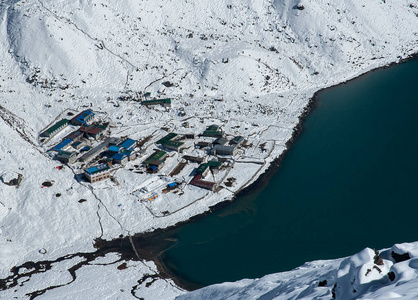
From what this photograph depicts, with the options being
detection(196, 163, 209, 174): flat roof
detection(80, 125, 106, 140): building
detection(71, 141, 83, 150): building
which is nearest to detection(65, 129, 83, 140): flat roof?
detection(80, 125, 106, 140): building

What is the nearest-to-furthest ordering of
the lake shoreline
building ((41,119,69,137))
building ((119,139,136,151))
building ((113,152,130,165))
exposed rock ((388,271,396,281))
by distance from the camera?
exposed rock ((388,271,396,281)) < the lake shoreline < building ((113,152,130,165)) < building ((119,139,136,151)) < building ((41,119,69,137))

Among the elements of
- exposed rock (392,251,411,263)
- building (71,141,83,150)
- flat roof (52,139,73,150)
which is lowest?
exposed rock (392,251,411,263)

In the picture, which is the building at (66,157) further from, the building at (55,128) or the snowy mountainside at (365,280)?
the snowy mountainside at (365,280)

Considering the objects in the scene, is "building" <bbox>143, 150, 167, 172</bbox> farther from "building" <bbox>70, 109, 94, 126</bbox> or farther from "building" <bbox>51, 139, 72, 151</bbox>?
"building" <bbox>70, 109, 94, 126</bbox>

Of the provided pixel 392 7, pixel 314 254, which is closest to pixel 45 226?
pixel 314 254

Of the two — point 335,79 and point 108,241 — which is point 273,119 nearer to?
point 335,79
